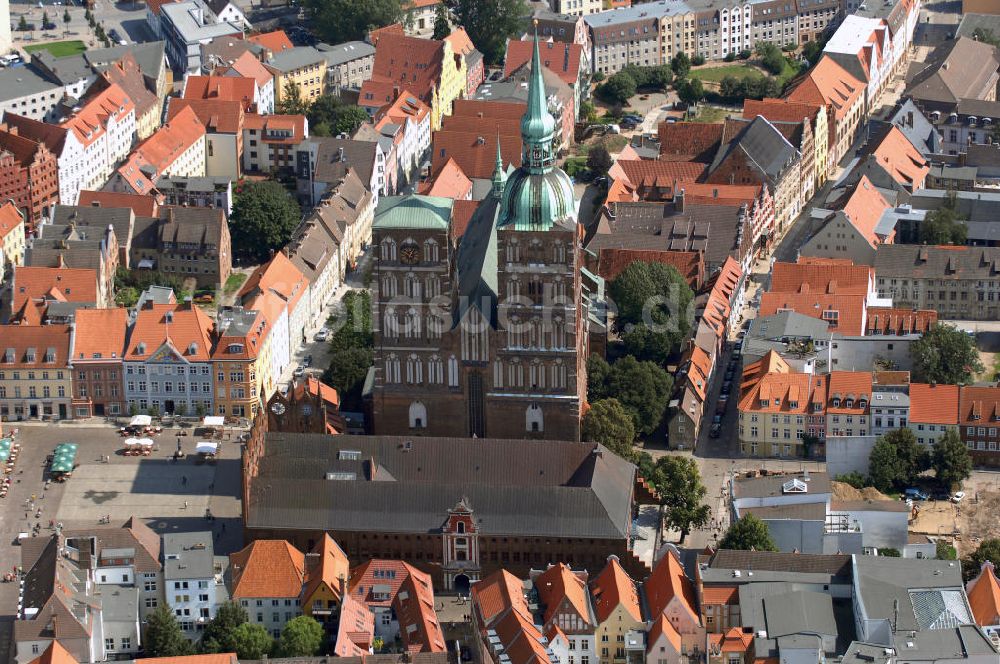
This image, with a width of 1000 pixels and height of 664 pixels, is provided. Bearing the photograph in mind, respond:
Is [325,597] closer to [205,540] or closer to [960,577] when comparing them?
[205,540]

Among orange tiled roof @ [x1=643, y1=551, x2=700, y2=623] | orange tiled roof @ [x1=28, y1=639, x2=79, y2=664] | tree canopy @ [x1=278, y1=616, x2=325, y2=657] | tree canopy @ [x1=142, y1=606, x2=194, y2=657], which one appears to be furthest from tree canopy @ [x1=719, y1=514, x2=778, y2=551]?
orange tiled roof @ [x1=28, y1=639, x2=79, y2=664]

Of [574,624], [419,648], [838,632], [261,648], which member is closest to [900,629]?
[838,632]

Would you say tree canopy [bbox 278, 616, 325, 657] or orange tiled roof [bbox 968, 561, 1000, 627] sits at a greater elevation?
orange tiled roof [bbox 968, 561, 1000, 627]

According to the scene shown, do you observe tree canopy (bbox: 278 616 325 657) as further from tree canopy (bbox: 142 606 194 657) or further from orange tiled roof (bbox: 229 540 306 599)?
tree canopy (bbox: 142 606 194 657)

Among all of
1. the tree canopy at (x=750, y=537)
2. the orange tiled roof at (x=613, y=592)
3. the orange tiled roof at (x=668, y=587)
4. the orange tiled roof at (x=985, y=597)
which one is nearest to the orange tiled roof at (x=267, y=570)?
the orange tiled roof at (x=613, y=592)

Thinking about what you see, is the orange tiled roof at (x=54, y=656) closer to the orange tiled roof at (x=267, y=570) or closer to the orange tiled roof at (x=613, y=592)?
the orange tiled roof at (x=267, y=570)

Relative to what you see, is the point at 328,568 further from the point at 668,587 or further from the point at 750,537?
the point at 750,537

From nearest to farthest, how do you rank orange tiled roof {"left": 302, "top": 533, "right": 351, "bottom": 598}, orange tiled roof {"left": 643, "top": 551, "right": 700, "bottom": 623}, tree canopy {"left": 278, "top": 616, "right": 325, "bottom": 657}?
tree canopy {"left": 278, "top": 616, "right": 325, "bottom": 657} → orange tiled roof {"left": 643, "top": 551, "right": 700, "bottom": 623} → orange tiled roof {"left": 302, "top": 533, "right": 351, "bottom": 598}

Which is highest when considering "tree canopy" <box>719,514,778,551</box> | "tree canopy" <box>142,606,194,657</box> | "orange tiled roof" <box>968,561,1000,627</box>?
"tree canopy" <box>719,514,778,551</box>
